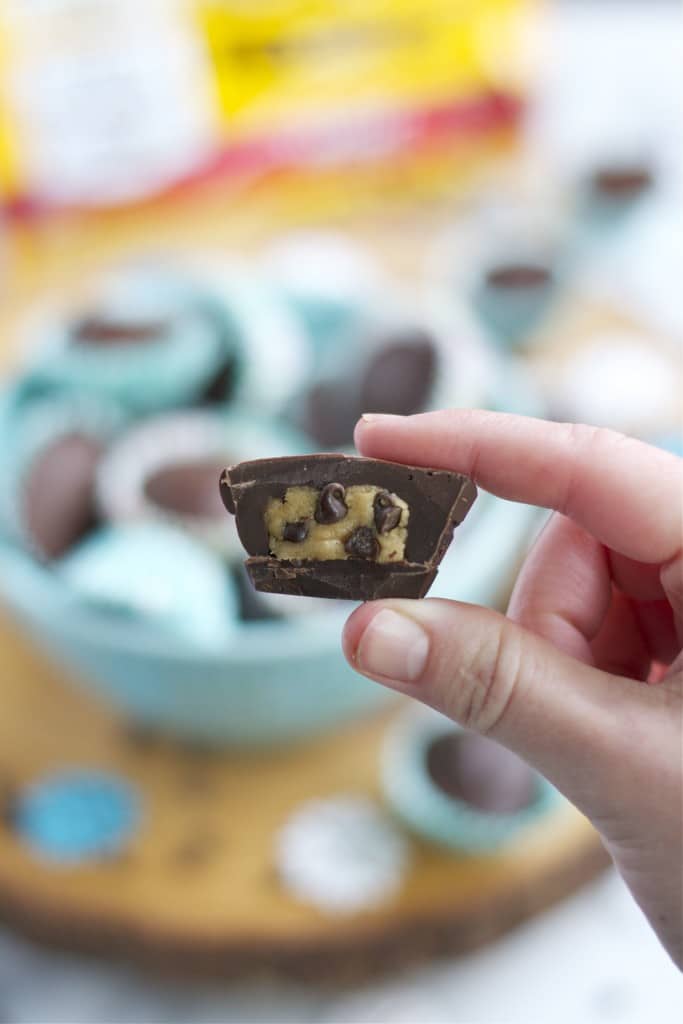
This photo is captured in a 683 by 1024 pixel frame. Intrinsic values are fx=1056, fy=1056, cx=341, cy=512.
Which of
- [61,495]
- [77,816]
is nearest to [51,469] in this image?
[61,495]

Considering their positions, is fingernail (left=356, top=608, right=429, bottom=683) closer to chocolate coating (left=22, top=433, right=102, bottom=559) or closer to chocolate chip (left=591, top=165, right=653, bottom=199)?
chocolate coating (left=22, top=433, right=102, bottom=559)

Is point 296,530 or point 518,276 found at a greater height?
point 296,530

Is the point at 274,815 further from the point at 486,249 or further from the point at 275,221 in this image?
the point at 275,221

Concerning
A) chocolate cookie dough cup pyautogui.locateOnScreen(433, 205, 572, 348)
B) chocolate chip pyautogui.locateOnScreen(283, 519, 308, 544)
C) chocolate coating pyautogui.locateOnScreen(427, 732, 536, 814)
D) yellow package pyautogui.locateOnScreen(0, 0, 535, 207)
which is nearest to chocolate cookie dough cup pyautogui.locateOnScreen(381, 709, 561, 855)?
chocolate coating pyautogui.locateOnScreen(427, 732, 536, 814)

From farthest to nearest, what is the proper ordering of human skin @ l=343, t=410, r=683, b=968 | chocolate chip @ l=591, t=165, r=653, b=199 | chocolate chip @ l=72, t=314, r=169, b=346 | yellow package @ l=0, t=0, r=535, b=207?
yellow package @ l=0, t=0, r=535, b=207 < chocolate chip @ l=591, t=165, r=653, b=199 < chocolate chip @ l=72, t=314, r=169, b=346 < human skin @ l=343, t=410, r=683, b=968

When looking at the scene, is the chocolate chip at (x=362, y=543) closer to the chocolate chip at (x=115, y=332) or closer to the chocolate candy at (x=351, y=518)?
the chocolate candy at (x=351, y=518)

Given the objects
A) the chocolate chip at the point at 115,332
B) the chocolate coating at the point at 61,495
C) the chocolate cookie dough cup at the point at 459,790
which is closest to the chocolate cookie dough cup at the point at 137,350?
the chocolate chip at the point at 115,332

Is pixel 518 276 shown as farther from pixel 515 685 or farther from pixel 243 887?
pixel 515 685
